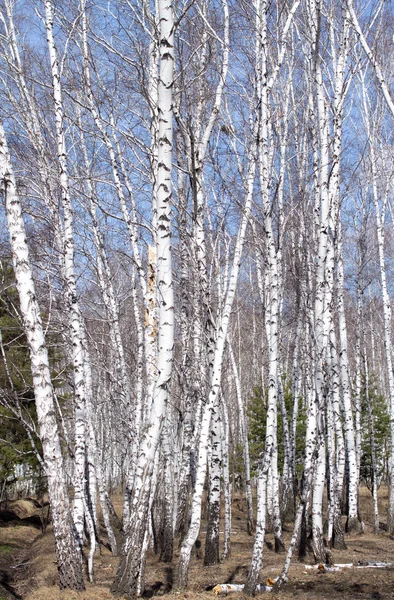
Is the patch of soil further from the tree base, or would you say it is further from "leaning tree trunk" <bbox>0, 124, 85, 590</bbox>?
the tree base

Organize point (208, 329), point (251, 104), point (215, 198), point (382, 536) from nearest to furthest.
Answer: point (251, 104)
point (208, 329)
point (215, 198)
point (382, 536)

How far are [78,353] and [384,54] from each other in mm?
9822

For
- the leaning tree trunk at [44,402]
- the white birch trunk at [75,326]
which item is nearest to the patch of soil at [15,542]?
the leaning tree trunk at [44,402]

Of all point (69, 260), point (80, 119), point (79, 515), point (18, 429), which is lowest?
point (79, 515)

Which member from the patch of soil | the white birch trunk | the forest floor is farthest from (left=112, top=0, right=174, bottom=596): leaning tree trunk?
the patch of soil

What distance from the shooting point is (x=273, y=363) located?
7.77 m

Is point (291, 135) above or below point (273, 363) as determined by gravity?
above

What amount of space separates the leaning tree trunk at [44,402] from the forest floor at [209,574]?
1.17 ft

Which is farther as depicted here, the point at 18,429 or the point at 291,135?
the point at 18,429

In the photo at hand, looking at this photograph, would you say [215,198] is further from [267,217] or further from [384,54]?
[384,54]

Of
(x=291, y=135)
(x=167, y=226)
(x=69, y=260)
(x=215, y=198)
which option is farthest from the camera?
(x=291, y=135)

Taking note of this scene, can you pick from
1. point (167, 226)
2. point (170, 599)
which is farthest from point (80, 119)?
point (170, 599)

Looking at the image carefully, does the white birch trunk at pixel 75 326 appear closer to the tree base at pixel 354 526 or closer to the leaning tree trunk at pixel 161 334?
the leaning tree trunk at pixel 161 334

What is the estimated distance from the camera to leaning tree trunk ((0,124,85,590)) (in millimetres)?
6504
